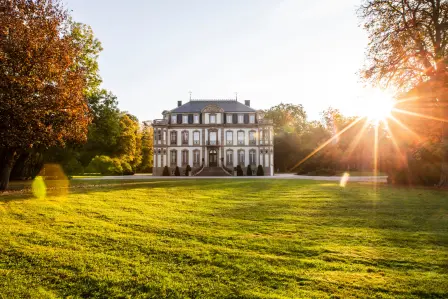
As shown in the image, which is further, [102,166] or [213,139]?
[213,139]

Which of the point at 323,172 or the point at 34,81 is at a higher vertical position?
the point at 34,81

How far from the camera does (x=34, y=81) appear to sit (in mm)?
12062

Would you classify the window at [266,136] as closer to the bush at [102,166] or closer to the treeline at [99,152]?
the treeline at [99,152]

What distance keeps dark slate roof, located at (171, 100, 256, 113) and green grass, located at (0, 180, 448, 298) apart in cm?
3274

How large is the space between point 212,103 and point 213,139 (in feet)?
15.4

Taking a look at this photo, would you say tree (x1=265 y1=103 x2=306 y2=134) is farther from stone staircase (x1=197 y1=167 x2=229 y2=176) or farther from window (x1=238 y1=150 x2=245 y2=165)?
stone staircase (x1=197 y1=167 x2=229 y2=176)

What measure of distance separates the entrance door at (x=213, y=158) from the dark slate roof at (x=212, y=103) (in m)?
5.47

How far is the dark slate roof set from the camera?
1606 inches

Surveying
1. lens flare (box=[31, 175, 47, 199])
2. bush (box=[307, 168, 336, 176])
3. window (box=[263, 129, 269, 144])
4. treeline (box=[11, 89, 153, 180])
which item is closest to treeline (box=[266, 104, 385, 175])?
bush (box=[307, 168, 336, 176])

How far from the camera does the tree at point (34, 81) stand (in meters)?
11.7

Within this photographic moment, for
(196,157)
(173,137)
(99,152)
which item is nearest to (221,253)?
(196,157)

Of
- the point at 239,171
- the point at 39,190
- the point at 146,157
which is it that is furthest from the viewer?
the point at 146,157

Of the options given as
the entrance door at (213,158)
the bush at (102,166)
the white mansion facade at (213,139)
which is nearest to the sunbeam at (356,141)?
the white mansion facade at (213,139)

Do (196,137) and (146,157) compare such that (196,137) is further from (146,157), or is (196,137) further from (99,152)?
(146,157)
